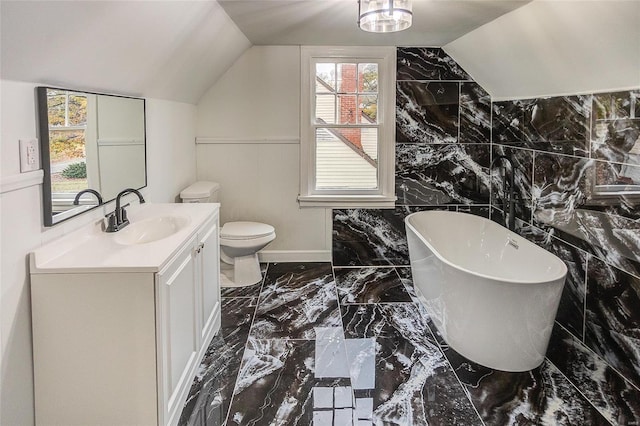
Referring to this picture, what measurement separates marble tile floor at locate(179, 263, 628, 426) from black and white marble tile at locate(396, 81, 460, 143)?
167 centimetres

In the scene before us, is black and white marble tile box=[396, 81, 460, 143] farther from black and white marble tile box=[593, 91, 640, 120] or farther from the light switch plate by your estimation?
the light switch plate

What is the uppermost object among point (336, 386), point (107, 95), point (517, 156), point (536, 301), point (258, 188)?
point (107, 95)

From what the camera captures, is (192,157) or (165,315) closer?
(165,315)

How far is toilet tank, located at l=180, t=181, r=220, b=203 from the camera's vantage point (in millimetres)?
3936

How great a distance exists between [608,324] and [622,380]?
313 millimetres

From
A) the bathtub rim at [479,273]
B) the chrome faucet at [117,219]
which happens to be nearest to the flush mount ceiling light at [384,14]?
the bathtub rim at [479,273]

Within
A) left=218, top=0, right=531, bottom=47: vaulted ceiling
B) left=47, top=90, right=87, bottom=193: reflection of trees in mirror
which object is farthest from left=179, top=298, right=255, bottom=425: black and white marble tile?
left=218, top=0, right=531, bottom=47: vaulted ceiling

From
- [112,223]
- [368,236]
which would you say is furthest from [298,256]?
[112,223]

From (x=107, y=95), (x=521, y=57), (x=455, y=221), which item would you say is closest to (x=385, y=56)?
(x=521, y=57)

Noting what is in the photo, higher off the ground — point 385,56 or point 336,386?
point 385,56

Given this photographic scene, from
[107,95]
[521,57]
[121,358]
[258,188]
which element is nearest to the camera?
[121,358]

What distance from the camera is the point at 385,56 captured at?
4.50m

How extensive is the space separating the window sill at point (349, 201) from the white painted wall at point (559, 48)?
1414mm

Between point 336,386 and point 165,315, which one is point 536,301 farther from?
point 165,315
